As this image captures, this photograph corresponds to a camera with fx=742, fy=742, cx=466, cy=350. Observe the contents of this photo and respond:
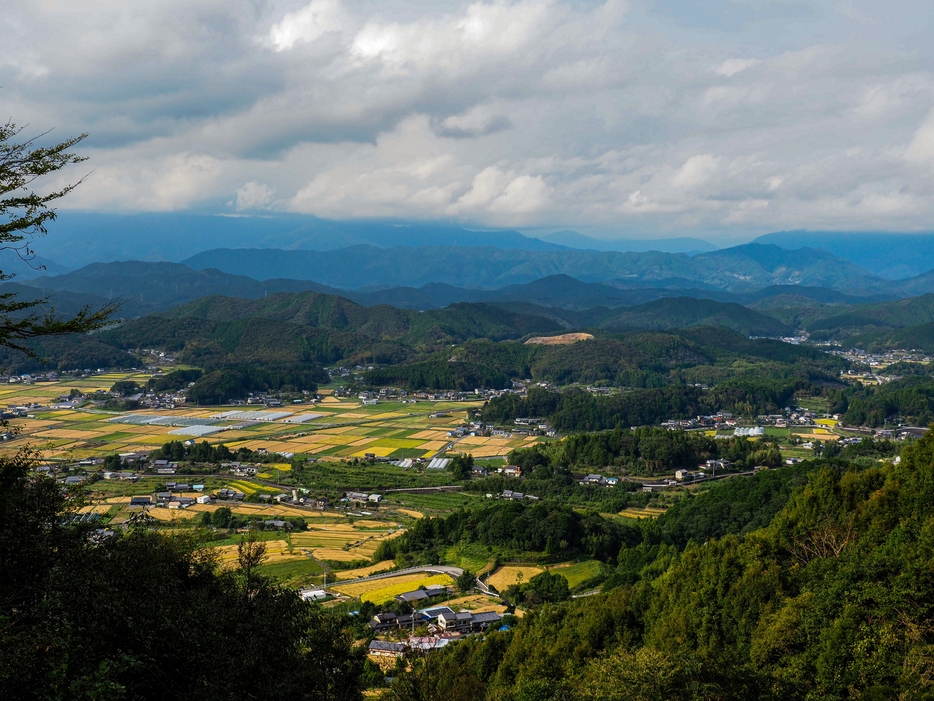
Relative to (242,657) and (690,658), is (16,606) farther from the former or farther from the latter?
(690,658)

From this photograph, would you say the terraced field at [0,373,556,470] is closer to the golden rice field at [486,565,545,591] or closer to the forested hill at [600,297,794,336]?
the golden rice field at [486,565,545,591]

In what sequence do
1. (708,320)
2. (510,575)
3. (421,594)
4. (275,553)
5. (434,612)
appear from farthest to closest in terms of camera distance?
(708,320)
(275,553)
(510,575)
(421,594)
(434,612)

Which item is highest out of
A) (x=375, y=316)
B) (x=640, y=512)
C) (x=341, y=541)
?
(x=375, y=316)

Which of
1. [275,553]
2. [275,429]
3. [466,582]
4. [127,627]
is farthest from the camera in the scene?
[275,429]

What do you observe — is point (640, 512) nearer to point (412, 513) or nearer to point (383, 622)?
point (412, 513)

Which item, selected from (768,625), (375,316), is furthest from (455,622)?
(375,316)

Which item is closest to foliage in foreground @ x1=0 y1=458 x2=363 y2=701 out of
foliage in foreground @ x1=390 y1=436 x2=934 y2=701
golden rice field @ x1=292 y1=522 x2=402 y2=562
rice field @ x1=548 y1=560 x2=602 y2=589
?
foliage in foreground @ x1=390 y1=436 x2=934 y2=701
